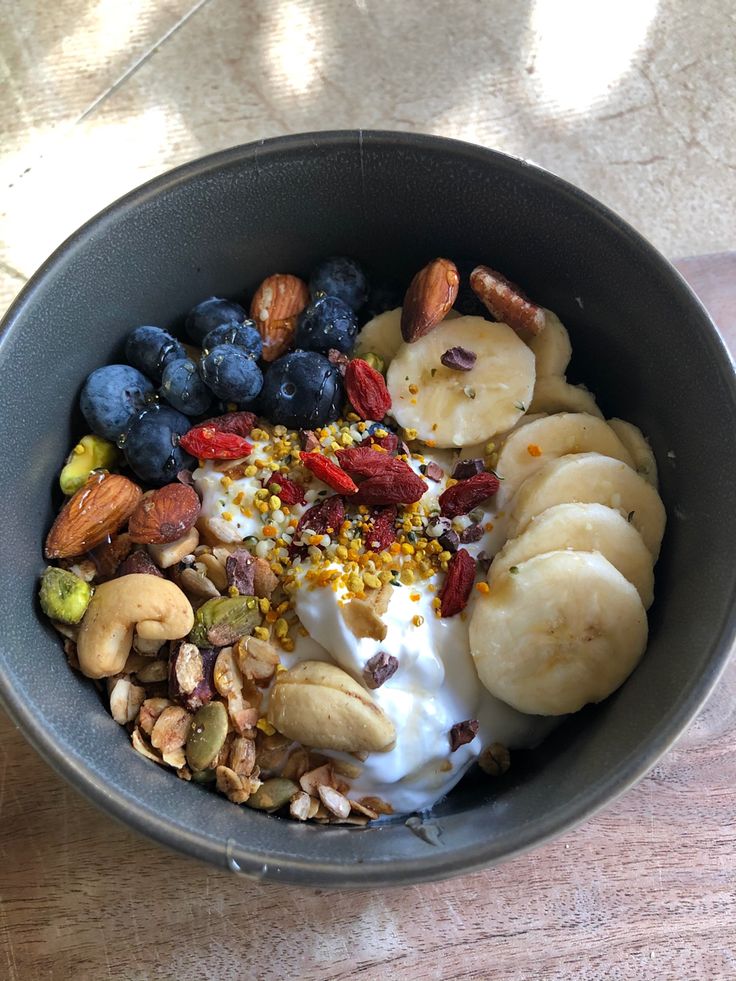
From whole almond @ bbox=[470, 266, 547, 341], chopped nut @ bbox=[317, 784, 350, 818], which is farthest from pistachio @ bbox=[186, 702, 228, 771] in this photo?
whole almond @ bbox=[470, 266, 547, 341]

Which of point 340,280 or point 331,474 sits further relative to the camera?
point 340,280

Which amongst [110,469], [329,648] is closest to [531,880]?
[329,648]

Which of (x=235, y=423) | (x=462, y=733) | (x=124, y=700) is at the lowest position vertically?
(x=462, y=733)

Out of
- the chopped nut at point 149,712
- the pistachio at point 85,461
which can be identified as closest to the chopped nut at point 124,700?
the chopped nut at point 149,712

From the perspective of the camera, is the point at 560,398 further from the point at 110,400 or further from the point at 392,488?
the point at 110,400

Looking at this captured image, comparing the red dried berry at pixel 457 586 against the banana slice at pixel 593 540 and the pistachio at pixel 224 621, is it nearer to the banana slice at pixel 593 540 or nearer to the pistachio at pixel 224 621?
the banana slice at pixel 593 540

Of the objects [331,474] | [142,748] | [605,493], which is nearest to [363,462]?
[331,474]
